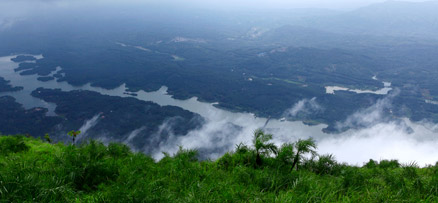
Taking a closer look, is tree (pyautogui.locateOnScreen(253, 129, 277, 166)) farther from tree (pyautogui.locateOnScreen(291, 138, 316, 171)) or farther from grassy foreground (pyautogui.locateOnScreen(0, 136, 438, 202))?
tree (pyautogui.locateOnScreen(291, 138, 316, 171))

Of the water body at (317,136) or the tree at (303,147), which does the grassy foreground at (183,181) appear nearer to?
the tree at (303,147)

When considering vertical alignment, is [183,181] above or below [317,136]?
above

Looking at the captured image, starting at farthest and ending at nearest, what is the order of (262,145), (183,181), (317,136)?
(317,136) → (262,145) → (183,181)

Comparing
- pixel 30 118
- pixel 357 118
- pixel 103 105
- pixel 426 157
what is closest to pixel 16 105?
pixel 30 118

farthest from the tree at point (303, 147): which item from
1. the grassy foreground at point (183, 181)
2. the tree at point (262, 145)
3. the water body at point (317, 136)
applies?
the water body at point (317, 136)

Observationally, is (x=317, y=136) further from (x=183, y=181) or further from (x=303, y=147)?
(x=183, y=181)

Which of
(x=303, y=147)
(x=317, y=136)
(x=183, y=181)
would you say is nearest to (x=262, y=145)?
(x=303, y=147)

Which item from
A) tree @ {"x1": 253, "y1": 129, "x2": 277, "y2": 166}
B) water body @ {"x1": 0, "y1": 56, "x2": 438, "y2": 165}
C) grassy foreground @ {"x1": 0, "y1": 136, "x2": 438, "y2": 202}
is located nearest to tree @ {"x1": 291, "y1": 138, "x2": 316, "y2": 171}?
grassy foreground @ {"x1": 0, "y1": 136, "x2": 438, "y2": 202}
